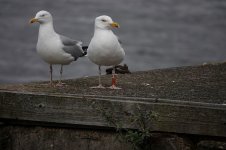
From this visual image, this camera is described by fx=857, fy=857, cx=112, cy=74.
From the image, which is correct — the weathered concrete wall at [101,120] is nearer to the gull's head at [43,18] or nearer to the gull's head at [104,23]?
the gull's head at [104,23]

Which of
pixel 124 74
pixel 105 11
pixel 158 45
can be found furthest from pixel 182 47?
pixel 124 74

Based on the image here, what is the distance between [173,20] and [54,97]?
14.8 m

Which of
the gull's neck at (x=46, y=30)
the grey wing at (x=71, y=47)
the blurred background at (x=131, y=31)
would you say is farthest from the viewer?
the blurred background at (x=131, y=31)

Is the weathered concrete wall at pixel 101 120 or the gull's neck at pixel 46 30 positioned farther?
the gull's neck at pixel 46 30

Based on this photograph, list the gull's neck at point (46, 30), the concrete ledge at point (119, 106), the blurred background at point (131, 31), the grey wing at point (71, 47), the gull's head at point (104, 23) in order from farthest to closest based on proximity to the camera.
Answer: the blurred background at point (131, 31) < the grey wing at point (71, 47) < the gull's neck at point (46, 30) < the gull's head at point (104, 23) < the concrete ledge at point (119, 106)

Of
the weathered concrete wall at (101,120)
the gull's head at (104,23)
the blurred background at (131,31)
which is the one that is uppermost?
the blurred background at (131,31)

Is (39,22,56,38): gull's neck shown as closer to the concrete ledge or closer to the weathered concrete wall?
the concrete ledge

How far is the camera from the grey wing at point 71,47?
743 cm

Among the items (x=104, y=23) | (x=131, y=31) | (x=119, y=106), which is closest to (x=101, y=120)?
(x=119, y=106)

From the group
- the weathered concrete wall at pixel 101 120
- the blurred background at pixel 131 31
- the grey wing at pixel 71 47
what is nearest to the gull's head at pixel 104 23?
the grey wing at pixel 71 47

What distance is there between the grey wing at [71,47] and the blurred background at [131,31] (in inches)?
226

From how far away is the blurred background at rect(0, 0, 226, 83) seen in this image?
14789mm

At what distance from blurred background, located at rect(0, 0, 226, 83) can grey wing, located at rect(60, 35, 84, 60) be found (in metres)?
5.73

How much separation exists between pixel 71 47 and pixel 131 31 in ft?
37.3
